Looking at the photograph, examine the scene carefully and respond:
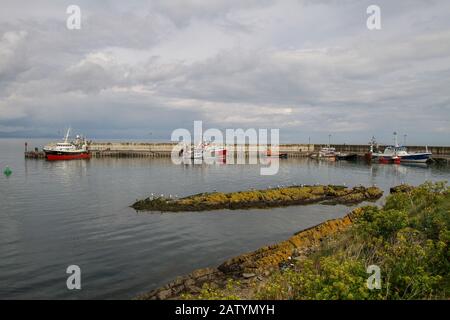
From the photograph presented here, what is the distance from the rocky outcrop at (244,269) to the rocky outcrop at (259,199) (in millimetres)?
17396

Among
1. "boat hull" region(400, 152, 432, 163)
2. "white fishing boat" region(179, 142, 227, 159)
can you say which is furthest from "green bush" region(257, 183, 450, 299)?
"boat hull" region(400, 152, 432, 163)

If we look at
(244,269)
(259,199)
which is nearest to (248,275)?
(244,269)

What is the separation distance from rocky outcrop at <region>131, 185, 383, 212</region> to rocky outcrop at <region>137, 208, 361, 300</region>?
17396 mm

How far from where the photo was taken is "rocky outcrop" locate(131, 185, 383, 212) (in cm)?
3959

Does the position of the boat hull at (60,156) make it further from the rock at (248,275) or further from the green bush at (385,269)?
the green bush at (385,269)

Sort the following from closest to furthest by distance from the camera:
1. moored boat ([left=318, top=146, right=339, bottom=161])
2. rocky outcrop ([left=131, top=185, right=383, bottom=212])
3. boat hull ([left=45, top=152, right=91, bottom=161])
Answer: rocky outcrop ([left=131, top=185, right=383, bottom=212]) → boat hull ([left=45, top=152, right=91, bottom=161]) → moored boat ([left=318, top=146, right=339, bottom=161])

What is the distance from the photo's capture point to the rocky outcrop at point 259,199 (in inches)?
1559

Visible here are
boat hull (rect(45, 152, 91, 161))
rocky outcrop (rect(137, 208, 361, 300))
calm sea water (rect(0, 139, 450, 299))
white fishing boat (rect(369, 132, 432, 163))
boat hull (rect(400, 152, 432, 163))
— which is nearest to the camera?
rocky outcrop (rect(137, 208, 361, 300))

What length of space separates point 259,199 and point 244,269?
24.0 m

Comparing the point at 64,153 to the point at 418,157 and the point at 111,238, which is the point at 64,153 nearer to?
the point at 111,238

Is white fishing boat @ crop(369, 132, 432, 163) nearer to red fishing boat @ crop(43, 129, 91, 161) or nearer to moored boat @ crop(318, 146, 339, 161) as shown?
moored boat @ crop(318, 146, 339, 161)

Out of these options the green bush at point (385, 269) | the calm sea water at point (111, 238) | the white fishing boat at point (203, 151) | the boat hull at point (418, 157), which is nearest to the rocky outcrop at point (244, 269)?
the calm sea water at point (111, 238)

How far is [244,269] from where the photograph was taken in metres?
19.3

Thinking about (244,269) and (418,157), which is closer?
(244,269)
